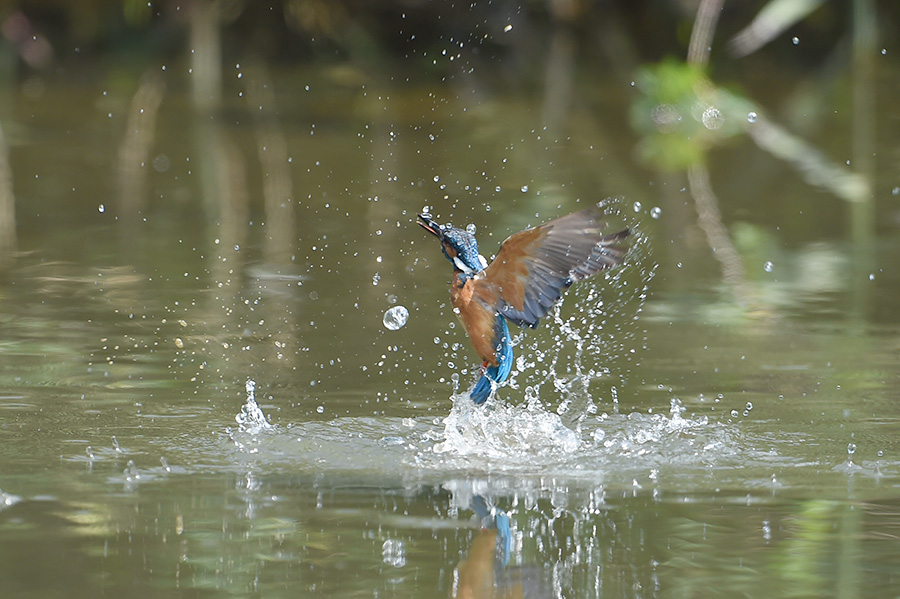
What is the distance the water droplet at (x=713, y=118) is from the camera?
10.4 meters

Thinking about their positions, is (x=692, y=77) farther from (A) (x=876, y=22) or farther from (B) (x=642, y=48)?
Answer: (A) (x=876, y=22)

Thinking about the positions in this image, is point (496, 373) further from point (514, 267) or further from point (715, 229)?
point (715, 229)

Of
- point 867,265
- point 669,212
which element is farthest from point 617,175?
point 867,265

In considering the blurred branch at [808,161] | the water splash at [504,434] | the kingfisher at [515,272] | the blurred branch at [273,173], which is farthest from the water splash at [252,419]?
the blurred branch at [808,161]

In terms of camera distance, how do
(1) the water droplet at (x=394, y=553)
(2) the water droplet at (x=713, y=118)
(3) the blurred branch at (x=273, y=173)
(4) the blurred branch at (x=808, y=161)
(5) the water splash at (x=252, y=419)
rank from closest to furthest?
(1) the water droplet at (x=394, y=553) → (5) the water splash at (x=252, y=419) → (3) the blurred branch at (x=273, y=173) → (4) the blurred branch at (x=808, y=161) → (2) the water droplet at (x=713, y=118)

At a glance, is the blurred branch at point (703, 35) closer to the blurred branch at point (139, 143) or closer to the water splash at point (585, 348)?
the blurred branch at point (139, 143)

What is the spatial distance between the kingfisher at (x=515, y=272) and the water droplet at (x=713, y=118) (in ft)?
20.7

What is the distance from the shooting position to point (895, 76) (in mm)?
11609

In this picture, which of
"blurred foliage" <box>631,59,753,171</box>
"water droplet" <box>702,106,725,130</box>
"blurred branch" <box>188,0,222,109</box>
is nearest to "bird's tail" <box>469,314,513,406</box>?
"blurred foliage" <box>631,59,753,171</box>

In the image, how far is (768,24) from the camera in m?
12.0

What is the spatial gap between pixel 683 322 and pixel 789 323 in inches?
14.3

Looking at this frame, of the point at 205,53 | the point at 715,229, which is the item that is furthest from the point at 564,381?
the point at 205,53

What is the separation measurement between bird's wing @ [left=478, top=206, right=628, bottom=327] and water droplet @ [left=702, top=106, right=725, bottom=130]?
20.9ft

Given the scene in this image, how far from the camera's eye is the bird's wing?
3859 millimetres
